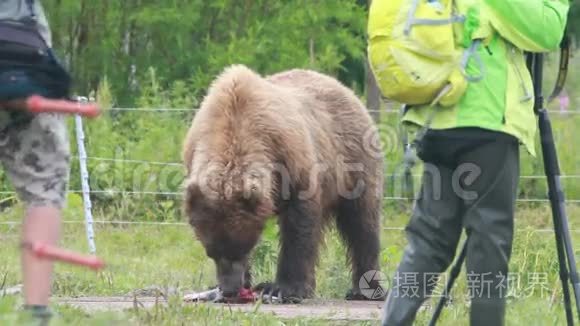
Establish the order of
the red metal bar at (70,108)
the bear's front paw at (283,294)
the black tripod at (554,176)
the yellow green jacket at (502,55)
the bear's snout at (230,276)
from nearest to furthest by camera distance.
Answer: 1. the red metal bar at (70,108)
2. the yellow green jacket at (502,55)
3. the black tripod at (554,176)
4. the bear's snout at (230,276)
5. the bear's front paw at (283,294)

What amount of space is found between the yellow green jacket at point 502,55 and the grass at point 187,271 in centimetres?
161

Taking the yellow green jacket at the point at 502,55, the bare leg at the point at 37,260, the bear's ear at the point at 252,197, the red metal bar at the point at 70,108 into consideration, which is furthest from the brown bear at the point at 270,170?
the red metal bar at the point at 70,108

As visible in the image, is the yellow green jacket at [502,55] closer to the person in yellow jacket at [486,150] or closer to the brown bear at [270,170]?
the person in yellow jacket at [486,150]

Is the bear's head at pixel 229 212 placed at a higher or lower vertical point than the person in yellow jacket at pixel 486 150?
lower

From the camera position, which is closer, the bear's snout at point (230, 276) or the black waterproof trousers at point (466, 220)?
the black waterproof trousers at point (466, 220)

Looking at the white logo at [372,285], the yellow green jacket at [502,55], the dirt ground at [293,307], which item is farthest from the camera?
the white logo at [372,285]

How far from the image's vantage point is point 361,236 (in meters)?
Result: 9.39

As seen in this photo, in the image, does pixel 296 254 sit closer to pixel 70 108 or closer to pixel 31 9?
pixel 31 9

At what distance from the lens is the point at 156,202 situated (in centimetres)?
1300

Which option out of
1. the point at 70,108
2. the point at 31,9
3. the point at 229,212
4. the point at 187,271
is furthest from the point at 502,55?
the point at 187,271

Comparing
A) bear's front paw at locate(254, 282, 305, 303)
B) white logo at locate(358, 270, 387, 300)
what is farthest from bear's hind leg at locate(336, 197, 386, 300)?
bear's front paw at locate(254, 282, 305, 303)

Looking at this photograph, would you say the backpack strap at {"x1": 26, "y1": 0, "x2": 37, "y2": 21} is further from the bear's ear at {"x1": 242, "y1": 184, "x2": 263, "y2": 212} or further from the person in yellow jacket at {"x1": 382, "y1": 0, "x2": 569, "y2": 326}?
the bear's ear at {"x1": 242, "y1": 184, "x2": 263, "y2": 212}

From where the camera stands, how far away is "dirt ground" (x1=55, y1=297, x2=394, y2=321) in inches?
282

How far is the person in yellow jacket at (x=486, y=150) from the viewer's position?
5.48 meters
